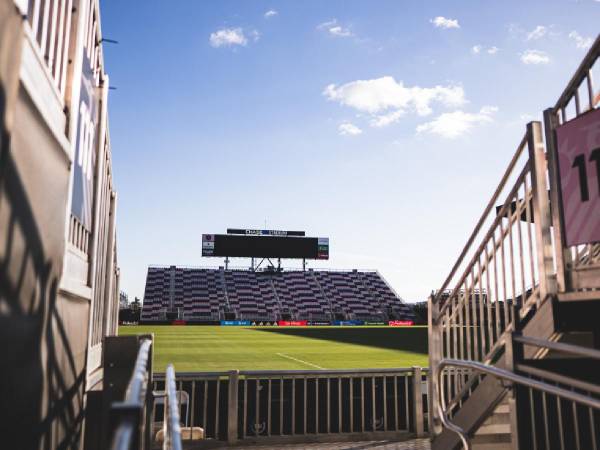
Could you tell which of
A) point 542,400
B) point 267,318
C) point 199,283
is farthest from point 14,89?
point 199,283

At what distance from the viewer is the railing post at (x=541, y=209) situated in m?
4.49

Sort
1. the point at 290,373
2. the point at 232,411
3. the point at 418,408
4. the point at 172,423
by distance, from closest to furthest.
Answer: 1. the point at 172,423
2. the point at 232,411
3. the point at 290,373
4. the point at 418,408

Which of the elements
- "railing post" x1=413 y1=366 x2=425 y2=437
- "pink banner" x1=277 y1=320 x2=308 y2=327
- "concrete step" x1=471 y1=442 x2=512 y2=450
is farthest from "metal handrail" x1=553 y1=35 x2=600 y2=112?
"pink banner" x1=277 y1=320 x2=308 y2=327

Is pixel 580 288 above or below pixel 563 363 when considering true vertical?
above

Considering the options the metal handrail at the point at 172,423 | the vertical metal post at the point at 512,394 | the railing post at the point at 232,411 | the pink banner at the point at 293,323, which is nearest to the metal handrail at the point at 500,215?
the vertical metal post at the point at 512,394

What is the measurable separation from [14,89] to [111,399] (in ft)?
9.36

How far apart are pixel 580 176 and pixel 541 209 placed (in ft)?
1.68

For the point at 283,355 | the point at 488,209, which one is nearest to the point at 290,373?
the point at 488,209

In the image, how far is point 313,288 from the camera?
61.5 meters

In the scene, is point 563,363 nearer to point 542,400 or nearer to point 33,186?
point 542,400

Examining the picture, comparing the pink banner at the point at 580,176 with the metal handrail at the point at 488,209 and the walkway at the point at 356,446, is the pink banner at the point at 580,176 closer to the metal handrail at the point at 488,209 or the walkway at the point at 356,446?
the metal handrail at the point at 488,209

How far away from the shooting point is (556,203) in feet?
15.0

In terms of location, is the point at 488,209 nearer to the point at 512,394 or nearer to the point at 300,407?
the point at 512,394

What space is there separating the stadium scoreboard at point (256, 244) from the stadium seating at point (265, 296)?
4.29 metres
